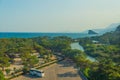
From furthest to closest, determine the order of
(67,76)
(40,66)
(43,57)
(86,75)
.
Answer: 1. (43,57)
2. (40,66)
3. (67,76)
4. (86,75)

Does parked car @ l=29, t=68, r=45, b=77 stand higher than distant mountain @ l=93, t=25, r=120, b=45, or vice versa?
distant mountain @ l=93, t=25, r=120, b=45

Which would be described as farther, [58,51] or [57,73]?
[58,51]

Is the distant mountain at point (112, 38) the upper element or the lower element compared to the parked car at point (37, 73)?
upper

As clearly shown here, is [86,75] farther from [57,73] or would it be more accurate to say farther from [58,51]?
[58,51]

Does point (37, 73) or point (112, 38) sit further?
point (112, 38)

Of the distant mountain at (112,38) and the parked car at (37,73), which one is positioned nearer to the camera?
the parked car at (37,73)

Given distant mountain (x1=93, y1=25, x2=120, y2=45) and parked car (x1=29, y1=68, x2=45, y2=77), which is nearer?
parked car (x1=29, y1=68, x2=45, y2=77)

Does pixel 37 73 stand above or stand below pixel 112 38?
below

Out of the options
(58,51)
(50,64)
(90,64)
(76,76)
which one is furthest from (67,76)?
(58,51)

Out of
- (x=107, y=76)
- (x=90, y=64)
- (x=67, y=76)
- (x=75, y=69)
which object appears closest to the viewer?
(x=107, y=76)
